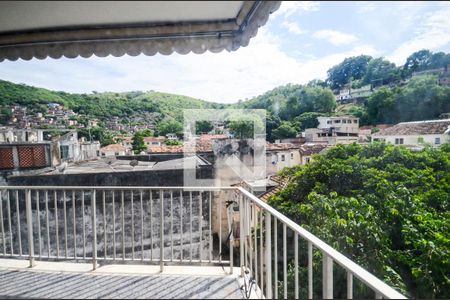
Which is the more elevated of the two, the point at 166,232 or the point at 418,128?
the point at 418,128

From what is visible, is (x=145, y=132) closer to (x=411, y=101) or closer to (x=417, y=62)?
(x=411, y=101)

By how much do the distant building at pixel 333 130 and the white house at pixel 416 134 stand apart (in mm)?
1214

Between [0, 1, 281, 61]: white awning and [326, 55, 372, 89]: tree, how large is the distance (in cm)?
949

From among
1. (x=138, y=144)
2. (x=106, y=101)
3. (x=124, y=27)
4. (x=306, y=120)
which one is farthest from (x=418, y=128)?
(x=138, y=144)

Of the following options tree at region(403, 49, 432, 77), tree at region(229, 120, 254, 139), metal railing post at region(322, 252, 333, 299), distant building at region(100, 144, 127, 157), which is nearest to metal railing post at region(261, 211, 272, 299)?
metal railing post at region(322, 252, 333, 299)

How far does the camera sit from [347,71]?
1100 centimetres

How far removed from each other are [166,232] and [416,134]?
9129mm

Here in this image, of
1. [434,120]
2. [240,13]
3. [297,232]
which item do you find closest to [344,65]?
[434,120]

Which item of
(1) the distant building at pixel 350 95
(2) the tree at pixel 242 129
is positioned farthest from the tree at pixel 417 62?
(2) the tree at pixel 242 129

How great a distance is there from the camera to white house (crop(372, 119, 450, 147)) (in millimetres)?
8766

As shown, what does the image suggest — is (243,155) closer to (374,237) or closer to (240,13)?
(374,237)

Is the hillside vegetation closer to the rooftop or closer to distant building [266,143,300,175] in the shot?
the rooftop

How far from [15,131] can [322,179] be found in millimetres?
9301

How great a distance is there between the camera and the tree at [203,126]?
9.77m
